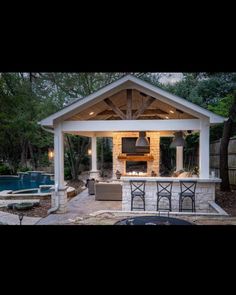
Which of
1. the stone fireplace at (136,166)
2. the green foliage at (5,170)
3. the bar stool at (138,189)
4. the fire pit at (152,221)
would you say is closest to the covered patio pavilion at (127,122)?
the bar stool at (138,189)

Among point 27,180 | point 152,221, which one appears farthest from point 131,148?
point 152,221

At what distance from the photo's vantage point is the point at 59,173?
8.05 meters

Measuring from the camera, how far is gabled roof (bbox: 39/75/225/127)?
25.2 feet

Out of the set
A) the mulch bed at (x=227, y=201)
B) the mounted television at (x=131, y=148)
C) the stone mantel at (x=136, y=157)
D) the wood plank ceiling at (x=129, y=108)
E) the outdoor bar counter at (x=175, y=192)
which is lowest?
the mulch bed at (x=227, y=201)

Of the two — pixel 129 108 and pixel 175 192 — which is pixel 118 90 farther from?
pixel 175 192

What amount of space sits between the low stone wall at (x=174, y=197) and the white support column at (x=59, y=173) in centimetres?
185

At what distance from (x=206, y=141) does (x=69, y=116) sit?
4186 millimetres

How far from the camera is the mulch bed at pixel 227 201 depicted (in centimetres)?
770

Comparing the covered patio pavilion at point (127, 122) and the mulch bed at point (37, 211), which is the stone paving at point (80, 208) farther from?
the mulch bed at point (37, 211)

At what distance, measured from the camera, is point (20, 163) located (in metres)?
19.5

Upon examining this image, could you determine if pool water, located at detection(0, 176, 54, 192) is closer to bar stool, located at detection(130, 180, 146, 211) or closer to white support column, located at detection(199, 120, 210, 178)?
bar stool, located at detection(130, 180, 146, 211)
